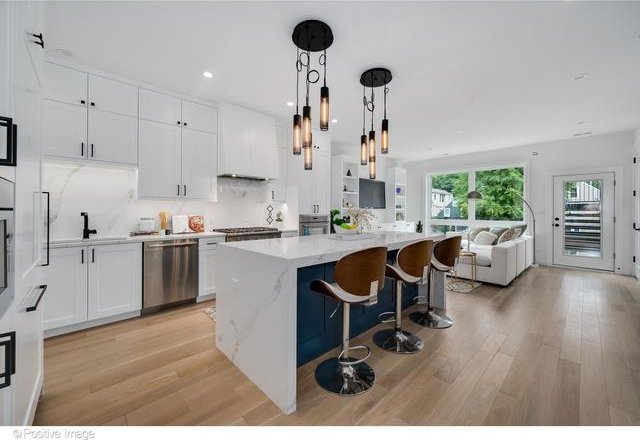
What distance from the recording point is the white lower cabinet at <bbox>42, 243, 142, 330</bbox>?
260 cm

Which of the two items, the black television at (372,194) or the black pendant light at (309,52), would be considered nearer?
the black pendant light at (309,52)

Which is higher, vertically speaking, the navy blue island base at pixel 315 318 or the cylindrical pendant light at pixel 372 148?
the cylindrical pendant light at pixel 372 148

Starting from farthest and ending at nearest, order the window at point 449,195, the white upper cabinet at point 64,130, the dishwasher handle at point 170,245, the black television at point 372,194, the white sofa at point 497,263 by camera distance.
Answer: the window at point 449,195
the black television at point 372,194
the white sofa at point 497,263
the dishwasher handle at point 170,245
the white upper cabinet at point 64,130

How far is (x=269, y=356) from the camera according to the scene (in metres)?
1.78

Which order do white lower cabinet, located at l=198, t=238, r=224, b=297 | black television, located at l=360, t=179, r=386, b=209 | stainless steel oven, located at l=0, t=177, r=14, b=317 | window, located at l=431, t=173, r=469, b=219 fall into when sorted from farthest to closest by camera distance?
window, located at l=431, t=173, r=469, b=219 → black television, located at l=360, t=179, r=386, b=209 → white lower cabinet, located at l=198, t=238, r=224, b=297 → stainless steel oven, located at l=0, t=177, r=14, b=317

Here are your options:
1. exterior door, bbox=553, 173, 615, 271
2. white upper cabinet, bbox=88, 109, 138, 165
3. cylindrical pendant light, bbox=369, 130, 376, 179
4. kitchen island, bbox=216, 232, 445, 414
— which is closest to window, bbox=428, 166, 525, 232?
exterior door, bbox=553, 173, 615, 271

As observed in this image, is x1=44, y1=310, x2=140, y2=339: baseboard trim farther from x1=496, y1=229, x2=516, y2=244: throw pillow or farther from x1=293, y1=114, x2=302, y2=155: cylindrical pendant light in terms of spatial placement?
x1=496, y1=229, x2=516, y2=244: throw pillow

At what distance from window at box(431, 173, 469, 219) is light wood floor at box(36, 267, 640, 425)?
4539 millimetres

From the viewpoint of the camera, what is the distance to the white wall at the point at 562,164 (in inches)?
202

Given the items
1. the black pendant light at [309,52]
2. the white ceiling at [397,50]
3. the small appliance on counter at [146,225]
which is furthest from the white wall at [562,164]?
the small appliance on counter at [146,225]

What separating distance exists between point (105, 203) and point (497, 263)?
5518 mm

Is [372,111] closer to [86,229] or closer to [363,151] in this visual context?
[363,151]

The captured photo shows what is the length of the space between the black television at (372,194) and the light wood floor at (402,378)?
159 inches

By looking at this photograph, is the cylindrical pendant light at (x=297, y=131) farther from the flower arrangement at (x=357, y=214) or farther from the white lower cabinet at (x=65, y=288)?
the white lower cabinet at (x=65, y=288)
